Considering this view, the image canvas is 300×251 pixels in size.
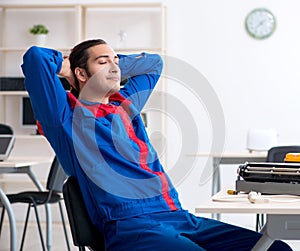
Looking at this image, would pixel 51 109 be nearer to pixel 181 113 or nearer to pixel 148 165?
pixel 148 165

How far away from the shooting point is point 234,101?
21.7 feet

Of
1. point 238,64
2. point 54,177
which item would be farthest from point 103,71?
point 238,64

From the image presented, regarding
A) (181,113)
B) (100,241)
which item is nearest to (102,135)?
(100,241)

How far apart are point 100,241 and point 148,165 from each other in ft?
0.83

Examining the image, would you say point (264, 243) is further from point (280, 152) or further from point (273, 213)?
point (280, 152)

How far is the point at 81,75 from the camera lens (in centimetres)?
212

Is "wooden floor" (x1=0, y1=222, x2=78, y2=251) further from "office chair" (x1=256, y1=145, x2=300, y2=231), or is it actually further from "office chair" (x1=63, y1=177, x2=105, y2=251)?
"office chair" (x1=63, y1=177, x2=105, y2=251)

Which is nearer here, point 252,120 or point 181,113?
point 252,120

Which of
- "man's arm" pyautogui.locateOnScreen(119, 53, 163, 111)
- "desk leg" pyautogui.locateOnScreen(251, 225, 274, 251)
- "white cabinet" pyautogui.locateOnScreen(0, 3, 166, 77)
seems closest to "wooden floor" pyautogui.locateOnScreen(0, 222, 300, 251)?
"white cabinet" pyautogui.locateOnScreen(0, 3, 166, 77)

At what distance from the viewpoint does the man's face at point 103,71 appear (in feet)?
6.81

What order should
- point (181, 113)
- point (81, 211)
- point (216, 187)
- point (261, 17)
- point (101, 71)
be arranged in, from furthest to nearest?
1. point (181, 113)
2. point (261, 17)
3. point (216, 187)
4. point (101, 71)
5. point (81, 211)

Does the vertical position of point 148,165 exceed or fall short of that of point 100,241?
it exceeds it

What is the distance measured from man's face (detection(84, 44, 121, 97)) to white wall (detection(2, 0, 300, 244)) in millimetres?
4582

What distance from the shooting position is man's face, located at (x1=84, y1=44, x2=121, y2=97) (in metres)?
2.07
